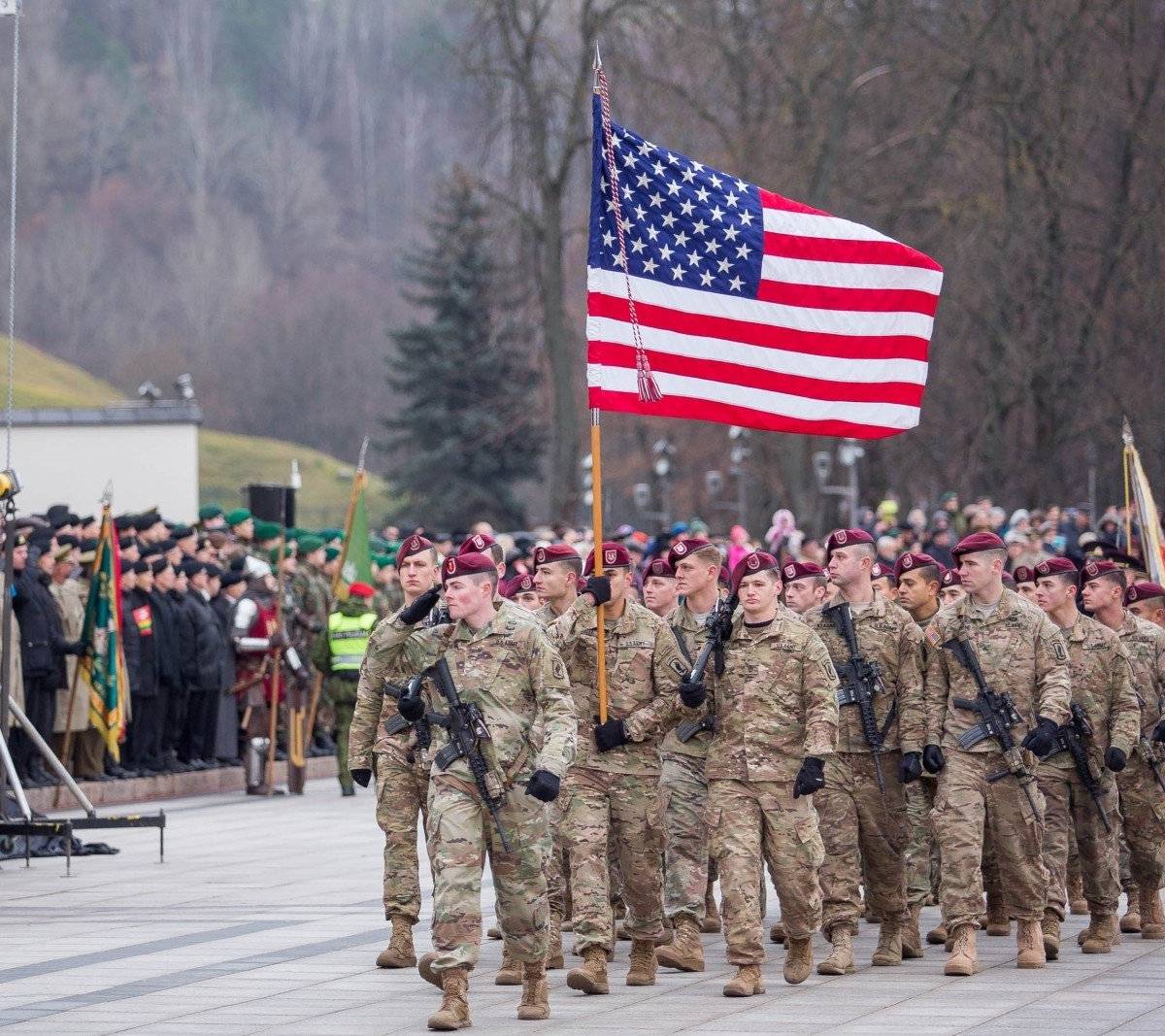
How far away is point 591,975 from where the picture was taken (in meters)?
10.5

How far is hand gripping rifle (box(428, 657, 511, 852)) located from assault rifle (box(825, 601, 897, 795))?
2.37 m

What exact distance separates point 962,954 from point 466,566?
3026 millimetres

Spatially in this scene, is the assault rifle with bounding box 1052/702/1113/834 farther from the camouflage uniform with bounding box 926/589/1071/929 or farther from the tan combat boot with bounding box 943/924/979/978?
the tan combat boot with bounding box 943/924/979/978

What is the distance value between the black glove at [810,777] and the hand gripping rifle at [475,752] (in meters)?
1.40

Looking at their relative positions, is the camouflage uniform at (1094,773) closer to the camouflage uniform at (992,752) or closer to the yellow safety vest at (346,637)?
the camouflage uniform at (992,752)

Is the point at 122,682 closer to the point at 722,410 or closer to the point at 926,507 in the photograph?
the point at 722,410

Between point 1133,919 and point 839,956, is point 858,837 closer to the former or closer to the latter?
point 839,956

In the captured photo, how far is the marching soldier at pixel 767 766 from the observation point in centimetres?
1047

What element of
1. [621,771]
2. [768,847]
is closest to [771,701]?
[768,847]

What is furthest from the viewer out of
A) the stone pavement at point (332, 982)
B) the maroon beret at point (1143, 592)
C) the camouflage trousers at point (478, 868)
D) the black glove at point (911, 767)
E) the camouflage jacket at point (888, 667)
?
the maroon beret at point (1143, 592)

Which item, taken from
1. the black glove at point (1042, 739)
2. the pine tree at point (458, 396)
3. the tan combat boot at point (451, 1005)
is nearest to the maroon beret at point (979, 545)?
the black glove at point (1042, 739)

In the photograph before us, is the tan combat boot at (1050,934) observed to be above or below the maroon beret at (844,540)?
below

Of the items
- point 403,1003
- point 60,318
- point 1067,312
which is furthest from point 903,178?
point 60,318

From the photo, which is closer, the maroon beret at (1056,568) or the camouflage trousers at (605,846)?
the camouflage trousers at (605,846)
